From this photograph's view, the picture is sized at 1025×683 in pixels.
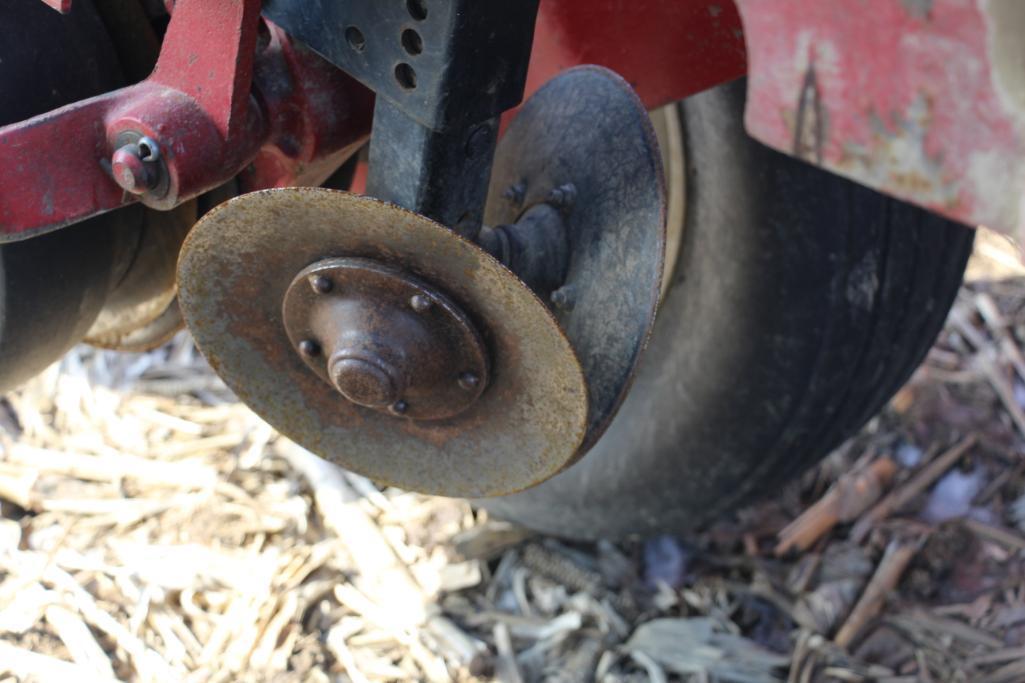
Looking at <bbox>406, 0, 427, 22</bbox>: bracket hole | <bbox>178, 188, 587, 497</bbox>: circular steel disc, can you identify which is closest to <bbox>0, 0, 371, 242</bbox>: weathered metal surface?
<bbox>178, 188, 587, 497</bbox>: circular steel disc

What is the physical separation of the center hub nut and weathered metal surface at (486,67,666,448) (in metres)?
0.15

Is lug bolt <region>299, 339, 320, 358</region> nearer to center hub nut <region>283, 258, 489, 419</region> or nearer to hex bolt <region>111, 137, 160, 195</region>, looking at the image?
center hub nut <region>283, 258, 489, 419</region>

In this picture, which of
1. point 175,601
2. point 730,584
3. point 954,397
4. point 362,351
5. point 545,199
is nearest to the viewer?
point 362,351

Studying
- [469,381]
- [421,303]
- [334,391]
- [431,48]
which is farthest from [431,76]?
[334,391]

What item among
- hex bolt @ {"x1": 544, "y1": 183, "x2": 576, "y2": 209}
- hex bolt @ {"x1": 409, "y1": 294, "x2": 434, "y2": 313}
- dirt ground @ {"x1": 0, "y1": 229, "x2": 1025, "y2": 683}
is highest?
hex bolt @ {"x1": 544, "y1": 183, "x2": 576, "y2": 209}

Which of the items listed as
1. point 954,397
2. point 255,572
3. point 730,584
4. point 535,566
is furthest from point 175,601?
point 954,397

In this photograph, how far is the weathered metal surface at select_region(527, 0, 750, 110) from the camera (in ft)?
4.35

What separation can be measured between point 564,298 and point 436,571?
922 millimetres

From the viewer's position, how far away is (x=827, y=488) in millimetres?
2305

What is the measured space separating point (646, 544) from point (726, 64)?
43.0 inches

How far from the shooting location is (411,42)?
110cm

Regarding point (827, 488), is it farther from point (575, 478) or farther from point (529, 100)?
point (529, 100)

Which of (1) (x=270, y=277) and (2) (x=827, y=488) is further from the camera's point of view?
(2) (x=827, y=488)

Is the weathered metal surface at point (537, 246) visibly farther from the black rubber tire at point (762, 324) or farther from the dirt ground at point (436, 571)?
the dirt ground at point (436, 571)
